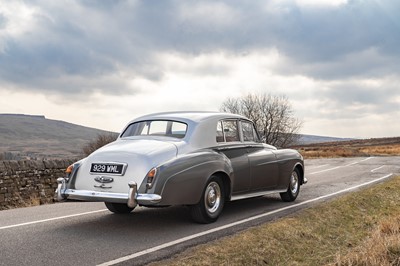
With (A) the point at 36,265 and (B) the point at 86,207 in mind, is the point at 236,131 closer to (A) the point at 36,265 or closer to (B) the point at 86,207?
(B) the point at 86,207

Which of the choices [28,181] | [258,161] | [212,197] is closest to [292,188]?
[258,161]

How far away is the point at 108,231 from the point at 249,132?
11.0 feet

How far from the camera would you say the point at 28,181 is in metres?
11.7

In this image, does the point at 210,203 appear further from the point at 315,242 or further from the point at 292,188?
the point at 292,188

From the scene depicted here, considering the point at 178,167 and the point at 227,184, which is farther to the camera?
the point at 227,184

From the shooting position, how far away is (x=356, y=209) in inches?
353

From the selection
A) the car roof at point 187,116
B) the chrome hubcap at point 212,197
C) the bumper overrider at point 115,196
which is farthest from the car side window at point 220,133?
the bumper overrider at point 115,196

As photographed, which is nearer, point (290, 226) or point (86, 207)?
point (290, 226)

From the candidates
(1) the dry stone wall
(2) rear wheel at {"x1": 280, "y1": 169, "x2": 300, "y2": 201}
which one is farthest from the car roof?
(1) the dry stone wall

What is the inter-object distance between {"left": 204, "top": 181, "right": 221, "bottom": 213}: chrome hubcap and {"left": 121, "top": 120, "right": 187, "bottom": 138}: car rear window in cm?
94

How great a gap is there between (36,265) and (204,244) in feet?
6.69

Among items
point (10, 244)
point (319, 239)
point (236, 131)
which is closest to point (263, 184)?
point (236, 131)

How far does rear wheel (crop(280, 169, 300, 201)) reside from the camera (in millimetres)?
9109

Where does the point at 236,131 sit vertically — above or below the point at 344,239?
above
